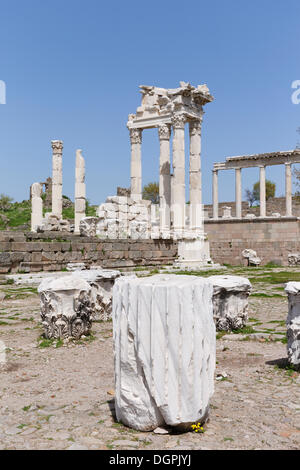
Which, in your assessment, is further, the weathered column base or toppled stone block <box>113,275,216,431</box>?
the weathered column base

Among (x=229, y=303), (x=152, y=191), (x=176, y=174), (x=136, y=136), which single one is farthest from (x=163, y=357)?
(x=152, y=191)

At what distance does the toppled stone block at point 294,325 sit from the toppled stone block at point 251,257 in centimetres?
2222

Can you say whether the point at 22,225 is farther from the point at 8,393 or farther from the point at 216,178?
the point at 8,393

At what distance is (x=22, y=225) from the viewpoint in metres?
32.1

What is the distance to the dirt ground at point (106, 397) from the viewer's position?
3.03 metres

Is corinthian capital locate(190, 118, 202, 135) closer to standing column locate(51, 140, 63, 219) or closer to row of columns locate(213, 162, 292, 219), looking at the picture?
standing column locate(51, 140, 63, 219)

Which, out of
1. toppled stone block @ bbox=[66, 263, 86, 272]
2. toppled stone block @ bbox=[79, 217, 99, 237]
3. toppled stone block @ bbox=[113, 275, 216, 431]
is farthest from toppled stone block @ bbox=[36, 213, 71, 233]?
toppled stone block @ bbox=[113, 275, 216, 431]

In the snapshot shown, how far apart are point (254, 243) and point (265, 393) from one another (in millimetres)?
25782

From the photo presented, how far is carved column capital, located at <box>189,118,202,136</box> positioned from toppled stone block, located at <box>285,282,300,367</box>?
62.9ft

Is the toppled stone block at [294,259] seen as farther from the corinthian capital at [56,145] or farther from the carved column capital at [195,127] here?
the corinthian capital at [56,145]

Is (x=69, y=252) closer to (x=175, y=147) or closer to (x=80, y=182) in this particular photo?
(x=80, y=182)

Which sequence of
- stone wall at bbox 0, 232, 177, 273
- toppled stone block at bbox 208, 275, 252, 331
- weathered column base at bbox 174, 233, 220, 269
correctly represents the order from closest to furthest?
toppled stone block at bbox 208, 275, 252, 331, stone wall at bbox 0, 232, 177, 273, weathered column base at bbox 174, 233, 220, 269

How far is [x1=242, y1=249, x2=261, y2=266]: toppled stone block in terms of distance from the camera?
87.6 feet

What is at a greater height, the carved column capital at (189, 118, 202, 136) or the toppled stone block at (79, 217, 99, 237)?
the carved column capital at (189, 118, 202, 136)
